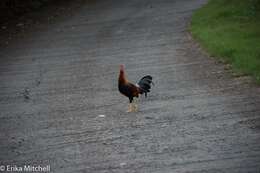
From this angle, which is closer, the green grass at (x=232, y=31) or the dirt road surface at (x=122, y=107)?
the dirt road surface at (x=122, y=107)

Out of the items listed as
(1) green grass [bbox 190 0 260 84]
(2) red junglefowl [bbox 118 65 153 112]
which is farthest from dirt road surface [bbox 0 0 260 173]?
(1) green grass [bbox 190 0 260 84]

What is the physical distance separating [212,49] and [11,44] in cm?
836

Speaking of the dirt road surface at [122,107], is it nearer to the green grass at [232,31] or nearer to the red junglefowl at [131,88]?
the red junglefowl at [131,88]

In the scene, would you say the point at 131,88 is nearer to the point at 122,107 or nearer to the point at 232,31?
the point at 122,107

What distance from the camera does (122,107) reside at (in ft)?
46.2

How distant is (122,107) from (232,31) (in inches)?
306

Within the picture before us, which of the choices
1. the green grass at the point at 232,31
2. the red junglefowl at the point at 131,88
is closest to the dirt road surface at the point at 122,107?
the red junglefowl at the point at 131,88

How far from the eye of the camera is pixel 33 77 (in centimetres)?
1864

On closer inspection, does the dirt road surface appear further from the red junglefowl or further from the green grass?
the green grass

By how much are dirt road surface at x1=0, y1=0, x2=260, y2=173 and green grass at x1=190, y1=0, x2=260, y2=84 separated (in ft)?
1.39

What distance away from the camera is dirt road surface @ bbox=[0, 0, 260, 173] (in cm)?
1050

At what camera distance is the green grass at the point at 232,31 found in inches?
663

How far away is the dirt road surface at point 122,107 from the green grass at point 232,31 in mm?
422

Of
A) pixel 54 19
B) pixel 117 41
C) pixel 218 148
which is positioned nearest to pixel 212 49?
pixel 117 41
